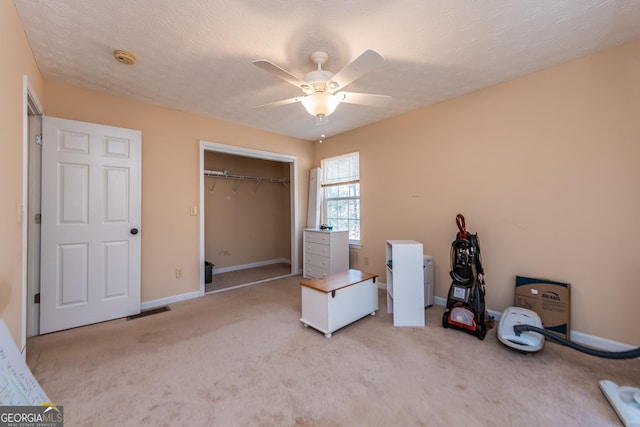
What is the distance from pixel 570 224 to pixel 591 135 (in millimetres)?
795

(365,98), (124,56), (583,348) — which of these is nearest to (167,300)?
Result: (124,56)

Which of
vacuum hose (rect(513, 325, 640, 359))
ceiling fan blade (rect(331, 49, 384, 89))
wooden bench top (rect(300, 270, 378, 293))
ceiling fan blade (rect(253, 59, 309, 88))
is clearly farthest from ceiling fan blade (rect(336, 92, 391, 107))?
vacuum hose (rect(513, 325, 640, 359))

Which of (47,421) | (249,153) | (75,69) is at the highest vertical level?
(75,69)

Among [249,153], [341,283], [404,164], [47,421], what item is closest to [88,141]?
[249,153]

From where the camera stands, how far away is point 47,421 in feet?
4.31

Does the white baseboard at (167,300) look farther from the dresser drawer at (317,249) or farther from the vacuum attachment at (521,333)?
the vacuum attachment at (521,333)

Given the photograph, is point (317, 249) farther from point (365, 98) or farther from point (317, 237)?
point (365, 98)

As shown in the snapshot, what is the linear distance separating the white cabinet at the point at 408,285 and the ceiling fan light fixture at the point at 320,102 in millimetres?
1530

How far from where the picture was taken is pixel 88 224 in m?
2.76

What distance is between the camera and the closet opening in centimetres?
480

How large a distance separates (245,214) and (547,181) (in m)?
4.82

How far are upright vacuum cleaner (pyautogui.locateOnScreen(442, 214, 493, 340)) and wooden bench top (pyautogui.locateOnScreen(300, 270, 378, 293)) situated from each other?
0.85 meters

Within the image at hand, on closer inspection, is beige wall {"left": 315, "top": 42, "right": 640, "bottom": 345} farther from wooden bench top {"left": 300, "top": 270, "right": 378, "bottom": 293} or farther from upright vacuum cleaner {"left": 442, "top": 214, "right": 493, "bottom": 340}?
wooden bench top {"left": 300, "top": 270, "right": 378, "bottom": 293}

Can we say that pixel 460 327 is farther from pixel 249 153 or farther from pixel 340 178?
pixel 249 153
